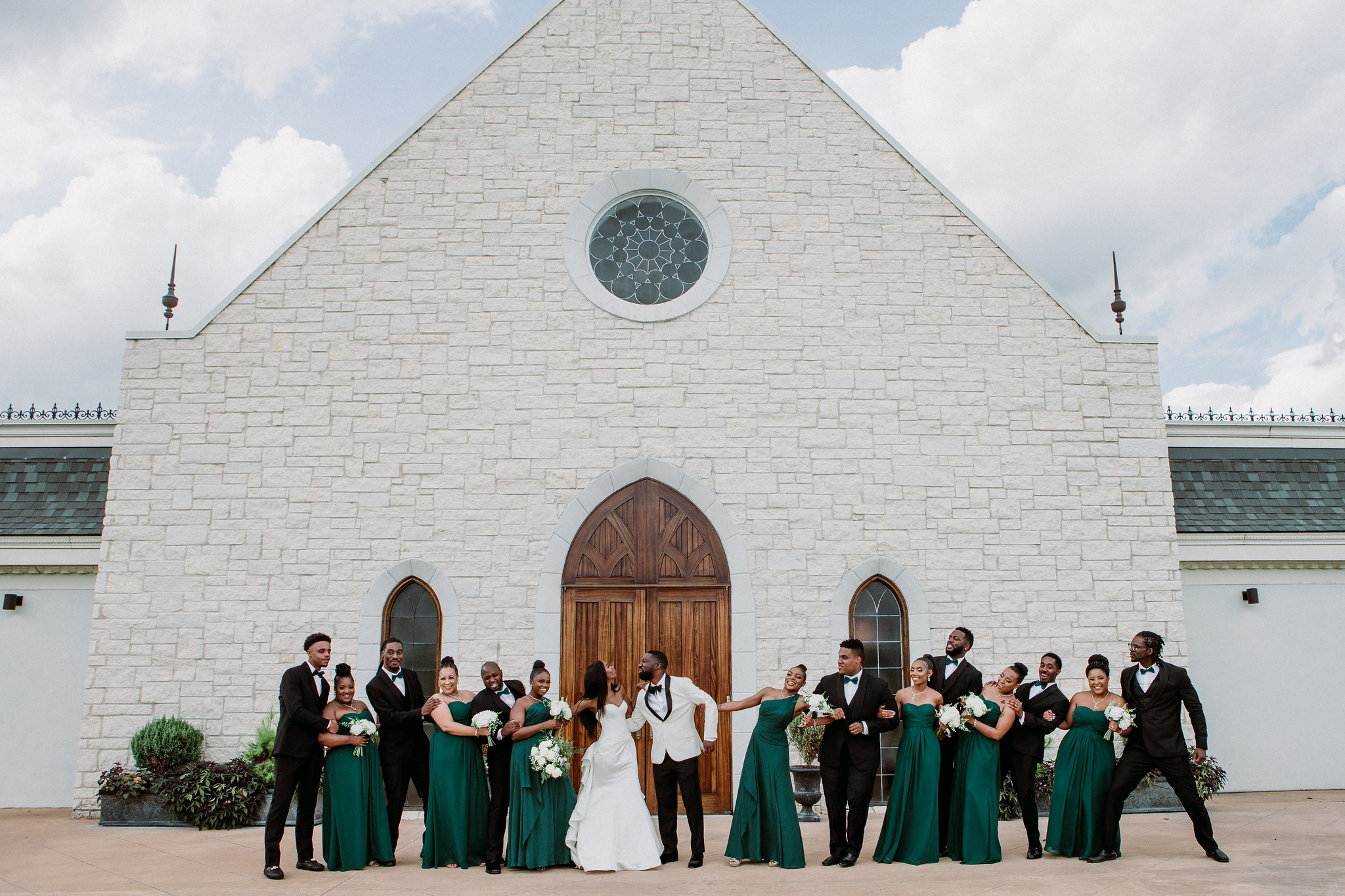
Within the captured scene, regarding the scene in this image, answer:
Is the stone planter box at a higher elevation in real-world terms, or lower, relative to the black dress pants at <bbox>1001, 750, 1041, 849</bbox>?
lower

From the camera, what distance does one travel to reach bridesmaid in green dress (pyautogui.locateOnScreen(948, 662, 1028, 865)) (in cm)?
697

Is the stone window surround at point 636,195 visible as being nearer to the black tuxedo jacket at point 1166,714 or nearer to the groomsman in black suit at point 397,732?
the groomsman in black suit at point 397,732

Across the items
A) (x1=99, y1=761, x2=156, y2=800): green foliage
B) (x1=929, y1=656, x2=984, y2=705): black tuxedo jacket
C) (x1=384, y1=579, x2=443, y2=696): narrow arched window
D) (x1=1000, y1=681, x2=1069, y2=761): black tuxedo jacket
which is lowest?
(x1=99, y1=761, x2=156, y2=800): green foliage

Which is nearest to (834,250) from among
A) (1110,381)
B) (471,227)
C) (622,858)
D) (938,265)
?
(938,265)

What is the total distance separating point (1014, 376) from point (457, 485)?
19.2 ft

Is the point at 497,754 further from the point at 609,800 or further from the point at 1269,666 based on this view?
the point at 1269,666

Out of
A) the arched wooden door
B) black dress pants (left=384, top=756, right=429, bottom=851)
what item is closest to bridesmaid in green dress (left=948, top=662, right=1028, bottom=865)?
the arched wooden door

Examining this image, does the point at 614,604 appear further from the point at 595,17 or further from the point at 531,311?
the point at 595,17

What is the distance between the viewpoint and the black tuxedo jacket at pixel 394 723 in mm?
7414

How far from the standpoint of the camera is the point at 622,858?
686 cm

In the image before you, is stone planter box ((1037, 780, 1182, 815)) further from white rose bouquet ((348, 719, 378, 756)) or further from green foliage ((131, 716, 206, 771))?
green foliage ((131, 716, 206, 771))

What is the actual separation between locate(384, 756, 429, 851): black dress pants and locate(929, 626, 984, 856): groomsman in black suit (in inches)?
152

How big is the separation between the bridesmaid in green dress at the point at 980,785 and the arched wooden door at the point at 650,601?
2737 millimetres

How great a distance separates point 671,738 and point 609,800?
A: 62 centimetres
